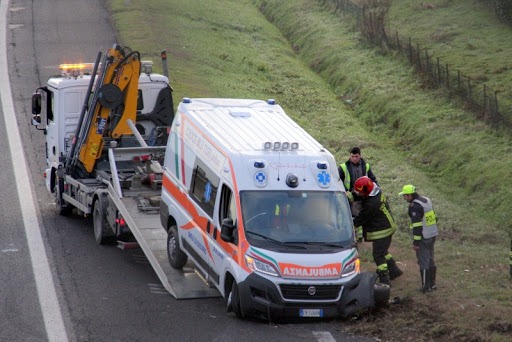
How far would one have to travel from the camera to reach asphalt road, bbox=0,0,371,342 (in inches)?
567

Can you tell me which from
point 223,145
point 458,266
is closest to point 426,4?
point 458,266

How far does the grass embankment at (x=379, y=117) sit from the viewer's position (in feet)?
50.9

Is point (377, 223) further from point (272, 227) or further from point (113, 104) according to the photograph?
point (113, 104)

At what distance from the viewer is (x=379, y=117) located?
29.6m

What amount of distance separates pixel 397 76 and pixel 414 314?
17789 mm

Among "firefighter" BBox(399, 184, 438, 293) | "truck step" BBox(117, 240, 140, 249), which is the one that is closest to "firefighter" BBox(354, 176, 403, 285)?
"firefighter" BBox(399, 184, 438, 293)

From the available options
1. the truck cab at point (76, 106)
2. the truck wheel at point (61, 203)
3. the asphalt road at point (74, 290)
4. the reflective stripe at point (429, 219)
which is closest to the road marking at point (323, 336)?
the asphalt road at point (74, 290)

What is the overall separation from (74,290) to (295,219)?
402 cm

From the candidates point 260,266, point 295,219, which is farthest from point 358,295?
point 260,266

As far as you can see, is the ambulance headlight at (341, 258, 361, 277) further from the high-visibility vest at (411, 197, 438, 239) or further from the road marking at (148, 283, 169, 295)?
the road marking at (148, 283, 169, 295)

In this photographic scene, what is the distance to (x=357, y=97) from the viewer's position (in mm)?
31906

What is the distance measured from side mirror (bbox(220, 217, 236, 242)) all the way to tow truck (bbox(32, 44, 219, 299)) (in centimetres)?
268

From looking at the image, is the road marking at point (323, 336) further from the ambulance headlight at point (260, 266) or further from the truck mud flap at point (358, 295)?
the ambulance headlight at point (260, 266)

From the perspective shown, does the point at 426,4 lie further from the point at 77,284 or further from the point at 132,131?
the point at 77,284
